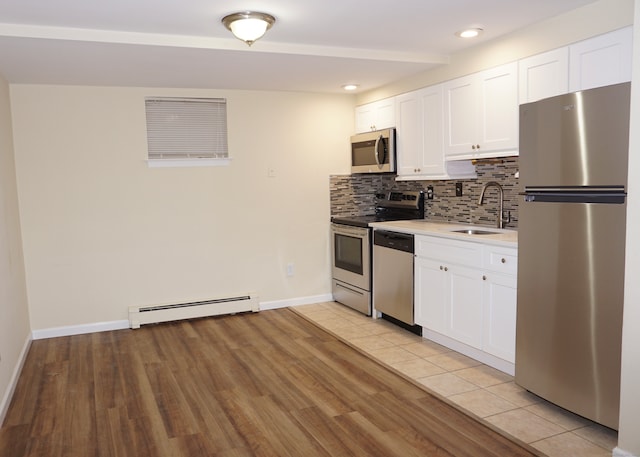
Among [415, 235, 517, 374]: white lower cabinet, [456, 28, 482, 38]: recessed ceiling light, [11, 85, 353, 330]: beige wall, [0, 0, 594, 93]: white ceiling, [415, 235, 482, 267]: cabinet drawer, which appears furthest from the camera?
[11, 85, 353, 330]: beige wall

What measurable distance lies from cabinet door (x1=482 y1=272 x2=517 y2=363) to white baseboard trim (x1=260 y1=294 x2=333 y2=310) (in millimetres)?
2314

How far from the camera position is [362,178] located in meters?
5.56

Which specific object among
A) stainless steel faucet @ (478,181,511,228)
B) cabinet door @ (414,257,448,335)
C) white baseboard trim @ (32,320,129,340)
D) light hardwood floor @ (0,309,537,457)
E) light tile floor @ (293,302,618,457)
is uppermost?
stainless steel faucet @ (478,181,511,228)

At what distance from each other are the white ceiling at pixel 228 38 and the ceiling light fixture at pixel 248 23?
0.06 m

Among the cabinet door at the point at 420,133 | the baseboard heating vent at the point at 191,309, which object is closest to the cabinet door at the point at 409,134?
the cabinet door at the point at 420,133

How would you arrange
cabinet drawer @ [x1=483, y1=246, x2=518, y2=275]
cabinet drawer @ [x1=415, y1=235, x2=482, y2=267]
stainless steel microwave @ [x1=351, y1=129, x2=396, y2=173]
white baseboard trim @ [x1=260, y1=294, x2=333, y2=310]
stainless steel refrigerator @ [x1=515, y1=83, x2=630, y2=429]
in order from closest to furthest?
stainless steel refrigerator @ [x1=515, y1=83, x2=630, y2=429], cabinet drawer @ [x1=483, y1=246, x2=518, y2=275], cabinet drawer @ [x1=415, y1=235, x2=482, y2=267], stainless steel microwave @ [x1=351, y1=129, x2=396, y2=173], white baseboard trim @ [x1=260, y1=294, x2=333, y2=310]

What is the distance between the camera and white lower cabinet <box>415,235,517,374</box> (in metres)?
3.20

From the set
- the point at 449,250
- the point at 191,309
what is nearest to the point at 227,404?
the point at 449,250

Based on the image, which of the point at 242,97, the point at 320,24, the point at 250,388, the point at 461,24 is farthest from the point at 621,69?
the point at 242,97

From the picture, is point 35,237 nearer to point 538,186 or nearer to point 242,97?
point 242,97

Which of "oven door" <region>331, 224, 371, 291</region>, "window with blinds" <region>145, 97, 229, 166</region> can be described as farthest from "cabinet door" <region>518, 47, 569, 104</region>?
"window with blinds" <region>145, 97, 229, 166</region>

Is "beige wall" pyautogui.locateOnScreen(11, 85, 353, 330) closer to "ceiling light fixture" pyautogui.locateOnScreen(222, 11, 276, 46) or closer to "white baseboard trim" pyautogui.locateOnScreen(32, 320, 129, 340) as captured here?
"white baseboard trim" pyautogui.locateOnScreen(32, 320, 129, 340)

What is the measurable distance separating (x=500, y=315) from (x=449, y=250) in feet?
2.05

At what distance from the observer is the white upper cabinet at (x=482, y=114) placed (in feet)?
11.1
